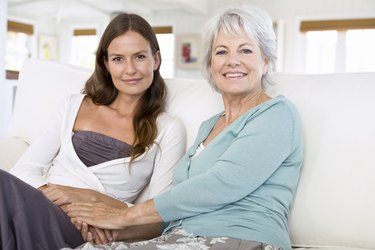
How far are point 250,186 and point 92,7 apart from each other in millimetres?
8106

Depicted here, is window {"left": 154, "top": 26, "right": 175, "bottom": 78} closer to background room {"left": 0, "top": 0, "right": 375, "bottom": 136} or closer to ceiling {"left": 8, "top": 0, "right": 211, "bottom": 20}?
background room {"left": 0, "top": 0, "right": 375, "bottom": 136}

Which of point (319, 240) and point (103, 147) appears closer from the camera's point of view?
point (319, 240)

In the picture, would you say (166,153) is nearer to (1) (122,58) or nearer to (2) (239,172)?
(1) (122,58)

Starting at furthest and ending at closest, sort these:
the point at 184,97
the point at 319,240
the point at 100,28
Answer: the point at 100,28
the point at 184,97
the point at 319,240

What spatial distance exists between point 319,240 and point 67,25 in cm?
960

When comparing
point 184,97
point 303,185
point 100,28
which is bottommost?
point 303,185

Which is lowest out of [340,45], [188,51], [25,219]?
[25,219]

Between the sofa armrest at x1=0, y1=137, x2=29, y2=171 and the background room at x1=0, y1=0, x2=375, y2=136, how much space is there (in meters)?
5.37

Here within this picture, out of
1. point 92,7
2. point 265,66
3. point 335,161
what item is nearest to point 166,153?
point 265,66

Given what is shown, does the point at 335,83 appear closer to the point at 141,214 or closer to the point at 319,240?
the point at 319,240

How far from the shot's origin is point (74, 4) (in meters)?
9.03

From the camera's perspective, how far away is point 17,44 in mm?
9250

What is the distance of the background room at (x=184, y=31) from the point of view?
26.5 feet

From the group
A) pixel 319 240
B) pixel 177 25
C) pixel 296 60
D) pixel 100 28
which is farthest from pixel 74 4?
pixel 319 240
